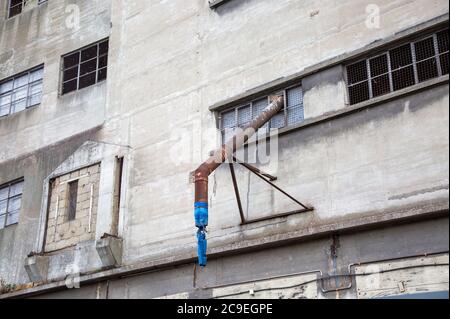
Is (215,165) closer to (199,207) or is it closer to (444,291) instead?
(199,207)

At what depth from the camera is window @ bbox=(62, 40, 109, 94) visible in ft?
54.4

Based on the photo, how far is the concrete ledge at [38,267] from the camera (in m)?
14.8

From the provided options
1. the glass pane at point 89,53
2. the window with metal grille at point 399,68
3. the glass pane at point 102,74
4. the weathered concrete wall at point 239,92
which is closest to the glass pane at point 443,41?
the window with metal grille at point 399,68

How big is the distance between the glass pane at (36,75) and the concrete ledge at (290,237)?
6027 millimetres

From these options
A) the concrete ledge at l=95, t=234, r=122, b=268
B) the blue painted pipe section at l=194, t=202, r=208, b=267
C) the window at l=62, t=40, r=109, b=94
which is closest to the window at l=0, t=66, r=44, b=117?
the window at l=62, t=40, r=109, b=94

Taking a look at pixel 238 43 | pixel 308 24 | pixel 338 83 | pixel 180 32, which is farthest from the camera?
pixel 180 32

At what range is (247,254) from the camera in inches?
469

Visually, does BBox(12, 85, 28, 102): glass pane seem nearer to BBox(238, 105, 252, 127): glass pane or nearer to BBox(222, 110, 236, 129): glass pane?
BBox(222, 110, 236, 129): glass pane

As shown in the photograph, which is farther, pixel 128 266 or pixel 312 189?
pixel 128 266

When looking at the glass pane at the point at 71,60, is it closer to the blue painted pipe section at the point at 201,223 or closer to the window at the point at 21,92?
the window at the point at 21,92

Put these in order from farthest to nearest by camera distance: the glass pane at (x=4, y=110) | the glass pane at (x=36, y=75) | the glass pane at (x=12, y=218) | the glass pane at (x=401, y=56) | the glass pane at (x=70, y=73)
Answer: the glass pane at (x=4, y=110), the glass pane at (x=36, y=75), the glass pane at (x=70, y=73), the glass pane at (x=12, y=218), the glass pane at (x=401, y=56)

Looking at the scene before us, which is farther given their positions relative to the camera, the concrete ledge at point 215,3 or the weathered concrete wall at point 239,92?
the concrete ledge at point 215,3

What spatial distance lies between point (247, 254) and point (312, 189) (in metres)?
1.66
